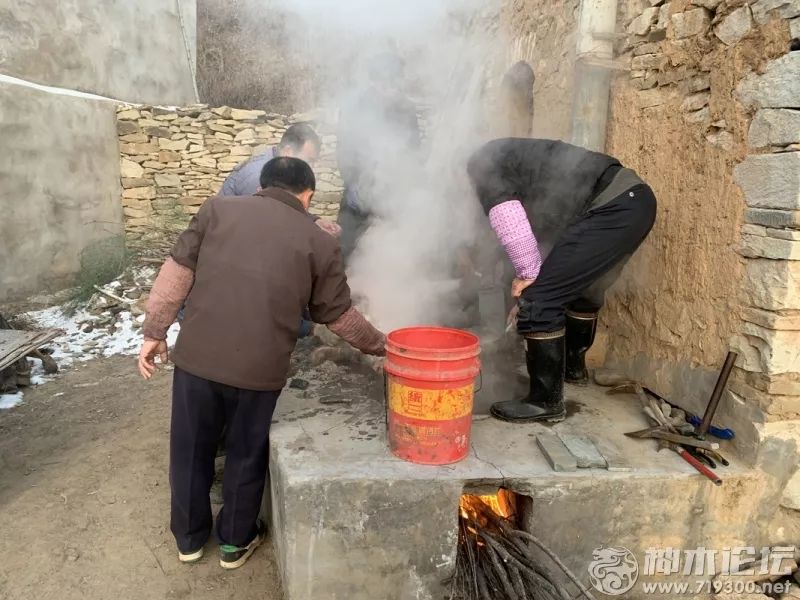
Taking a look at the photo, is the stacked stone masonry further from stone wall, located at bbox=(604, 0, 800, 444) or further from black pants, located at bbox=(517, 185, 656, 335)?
black pants, located at bbox=(517, 185, 656, 335)

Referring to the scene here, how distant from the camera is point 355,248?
494 cm

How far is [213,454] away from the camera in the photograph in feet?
9.41

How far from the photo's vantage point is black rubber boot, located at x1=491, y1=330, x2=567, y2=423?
10.2 ft

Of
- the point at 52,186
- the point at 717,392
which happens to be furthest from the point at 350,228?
the point at 52,186

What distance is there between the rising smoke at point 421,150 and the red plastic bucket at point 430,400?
1.67 m

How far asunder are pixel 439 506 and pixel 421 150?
12.0 feet

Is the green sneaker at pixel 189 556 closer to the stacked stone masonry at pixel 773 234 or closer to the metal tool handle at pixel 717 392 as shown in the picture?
the metal tool handle at pixel 717 392

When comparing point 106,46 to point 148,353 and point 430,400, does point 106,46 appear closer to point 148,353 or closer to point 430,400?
point 148,353

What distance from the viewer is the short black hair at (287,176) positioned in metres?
2.77

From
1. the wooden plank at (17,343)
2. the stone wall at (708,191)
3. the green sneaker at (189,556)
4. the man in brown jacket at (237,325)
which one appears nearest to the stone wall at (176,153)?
the wooden plank at (17,343)

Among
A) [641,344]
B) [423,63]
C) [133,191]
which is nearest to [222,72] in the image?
[133,191]

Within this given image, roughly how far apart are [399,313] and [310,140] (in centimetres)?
135

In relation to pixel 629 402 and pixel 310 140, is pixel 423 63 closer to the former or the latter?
pixel 310 140

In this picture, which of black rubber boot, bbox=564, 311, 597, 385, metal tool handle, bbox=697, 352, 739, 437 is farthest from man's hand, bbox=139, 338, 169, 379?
metal tool handle, bbox=697, 352, 739, 437
